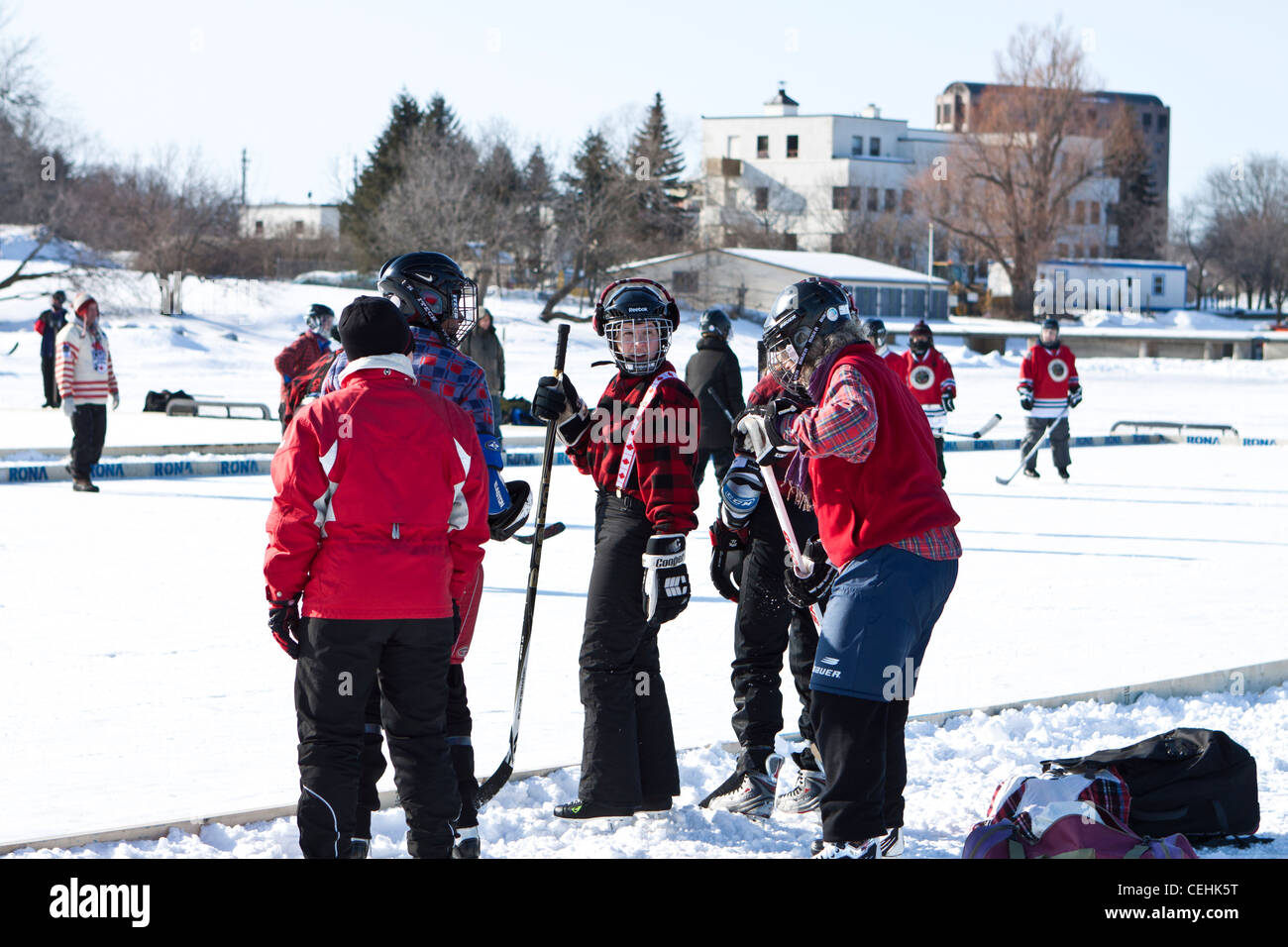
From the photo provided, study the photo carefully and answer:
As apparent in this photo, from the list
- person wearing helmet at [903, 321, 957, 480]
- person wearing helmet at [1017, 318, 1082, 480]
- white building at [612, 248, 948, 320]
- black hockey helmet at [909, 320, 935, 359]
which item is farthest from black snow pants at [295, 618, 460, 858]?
white building at [612, 248, 948, 320]

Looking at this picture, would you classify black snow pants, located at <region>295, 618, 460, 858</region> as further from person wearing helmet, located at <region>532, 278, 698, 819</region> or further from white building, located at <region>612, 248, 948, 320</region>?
white building, located at <region>612, 248, 948, 320</region>

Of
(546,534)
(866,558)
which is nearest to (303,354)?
(546,534)

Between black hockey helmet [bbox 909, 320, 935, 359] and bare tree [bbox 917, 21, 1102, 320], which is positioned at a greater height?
bare tree [bbox 917, 21, 1102, 320]

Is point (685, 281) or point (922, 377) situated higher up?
point (685, 281)

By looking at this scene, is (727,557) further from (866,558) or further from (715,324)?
(715,324)

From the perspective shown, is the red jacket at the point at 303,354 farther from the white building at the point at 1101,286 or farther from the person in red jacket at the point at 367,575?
the white building at the point at 1101,286

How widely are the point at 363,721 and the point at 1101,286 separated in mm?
78133

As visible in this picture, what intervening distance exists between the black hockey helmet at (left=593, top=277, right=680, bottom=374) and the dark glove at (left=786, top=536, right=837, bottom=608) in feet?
2.50

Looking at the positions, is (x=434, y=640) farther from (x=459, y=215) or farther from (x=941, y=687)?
(x=459, y=215)

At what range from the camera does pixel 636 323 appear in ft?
14.9

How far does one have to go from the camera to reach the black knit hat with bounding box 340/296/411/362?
12.0 feet

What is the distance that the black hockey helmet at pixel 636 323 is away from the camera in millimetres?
4559
